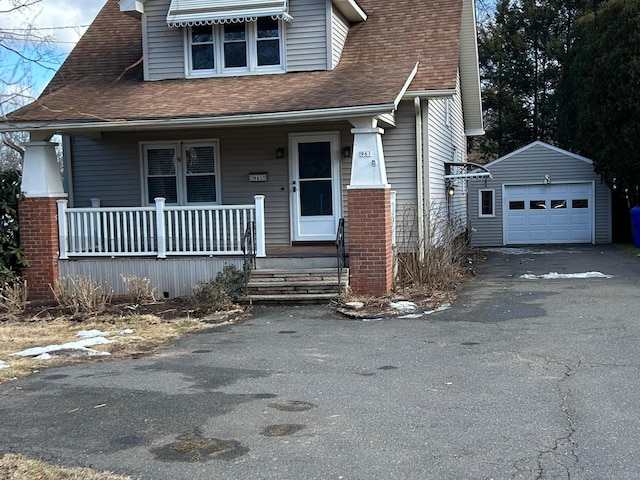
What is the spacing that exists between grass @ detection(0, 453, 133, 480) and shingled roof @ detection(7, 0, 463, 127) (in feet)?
23.6

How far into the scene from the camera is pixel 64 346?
9141mm

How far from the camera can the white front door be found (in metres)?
14.4

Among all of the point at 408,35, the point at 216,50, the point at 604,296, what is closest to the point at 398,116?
the point at 408,35

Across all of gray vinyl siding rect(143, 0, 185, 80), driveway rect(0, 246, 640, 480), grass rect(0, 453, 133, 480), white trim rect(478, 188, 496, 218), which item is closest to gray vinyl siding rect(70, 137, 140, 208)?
gray vinyl siding rect(143, 0, 185, 80)

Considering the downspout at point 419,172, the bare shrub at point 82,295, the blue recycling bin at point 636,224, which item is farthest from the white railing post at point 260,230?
the blue recycling bin at point 636,224

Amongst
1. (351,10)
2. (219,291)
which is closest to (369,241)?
(219,291)

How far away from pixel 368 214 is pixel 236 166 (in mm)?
4044

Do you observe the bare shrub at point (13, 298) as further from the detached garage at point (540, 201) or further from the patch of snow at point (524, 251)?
the detached garage at point (540, 201)

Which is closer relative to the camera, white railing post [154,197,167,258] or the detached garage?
white railing post [154,197,167,258]

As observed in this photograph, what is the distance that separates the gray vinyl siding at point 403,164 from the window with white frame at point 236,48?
2.86 m

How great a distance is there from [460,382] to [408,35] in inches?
416

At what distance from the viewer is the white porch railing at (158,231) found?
12.7 metres

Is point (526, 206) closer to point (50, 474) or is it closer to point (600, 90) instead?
point (600, 90)

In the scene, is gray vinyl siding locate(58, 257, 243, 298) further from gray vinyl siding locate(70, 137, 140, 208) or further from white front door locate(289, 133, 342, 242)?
gray vinyl siding locate(70, 137, 140, 208)
